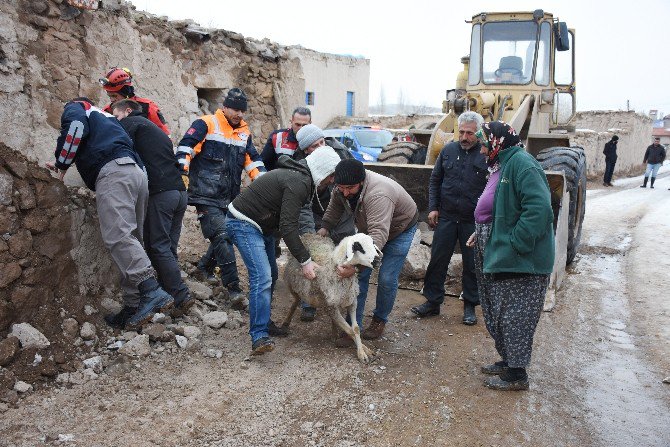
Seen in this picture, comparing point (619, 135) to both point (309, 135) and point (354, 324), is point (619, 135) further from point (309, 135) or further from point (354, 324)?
point (354, 324)

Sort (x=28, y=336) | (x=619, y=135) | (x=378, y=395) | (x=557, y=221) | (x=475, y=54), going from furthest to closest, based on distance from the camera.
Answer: (x=619, y=135), (x=475, y=54), (x=557, y=221), (x=378, y=395), (x=28, y=336)

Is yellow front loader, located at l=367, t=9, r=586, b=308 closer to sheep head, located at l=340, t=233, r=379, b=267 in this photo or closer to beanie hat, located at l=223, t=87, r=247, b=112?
beanie hat, located at l=223, t=87, r=247, b=112

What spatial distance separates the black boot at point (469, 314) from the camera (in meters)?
5.21

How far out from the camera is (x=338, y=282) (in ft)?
13.9

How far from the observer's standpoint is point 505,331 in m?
3.84

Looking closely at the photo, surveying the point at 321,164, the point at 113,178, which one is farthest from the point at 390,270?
the point at 113,178

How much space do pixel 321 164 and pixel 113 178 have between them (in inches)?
58.2

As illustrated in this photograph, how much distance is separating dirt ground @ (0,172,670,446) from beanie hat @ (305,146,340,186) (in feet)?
4.54

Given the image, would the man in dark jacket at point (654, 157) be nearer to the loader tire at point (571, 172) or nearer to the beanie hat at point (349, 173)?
the loader tire at point (571, 172)

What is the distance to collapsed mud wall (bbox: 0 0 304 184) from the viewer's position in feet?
15.9

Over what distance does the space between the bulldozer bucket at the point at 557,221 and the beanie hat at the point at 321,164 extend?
277 centimetres

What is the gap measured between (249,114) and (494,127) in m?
5.09

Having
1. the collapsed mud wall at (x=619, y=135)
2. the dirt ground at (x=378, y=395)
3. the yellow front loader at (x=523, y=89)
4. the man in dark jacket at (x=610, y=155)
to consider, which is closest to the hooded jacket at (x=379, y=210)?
the dirt ground at (x=378, y=395)

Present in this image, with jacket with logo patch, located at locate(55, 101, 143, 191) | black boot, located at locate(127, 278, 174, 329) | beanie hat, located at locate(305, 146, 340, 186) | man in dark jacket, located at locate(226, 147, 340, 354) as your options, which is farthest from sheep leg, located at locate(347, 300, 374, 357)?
jacket with logo patch, located at locate(55, 101, 143, 191)
